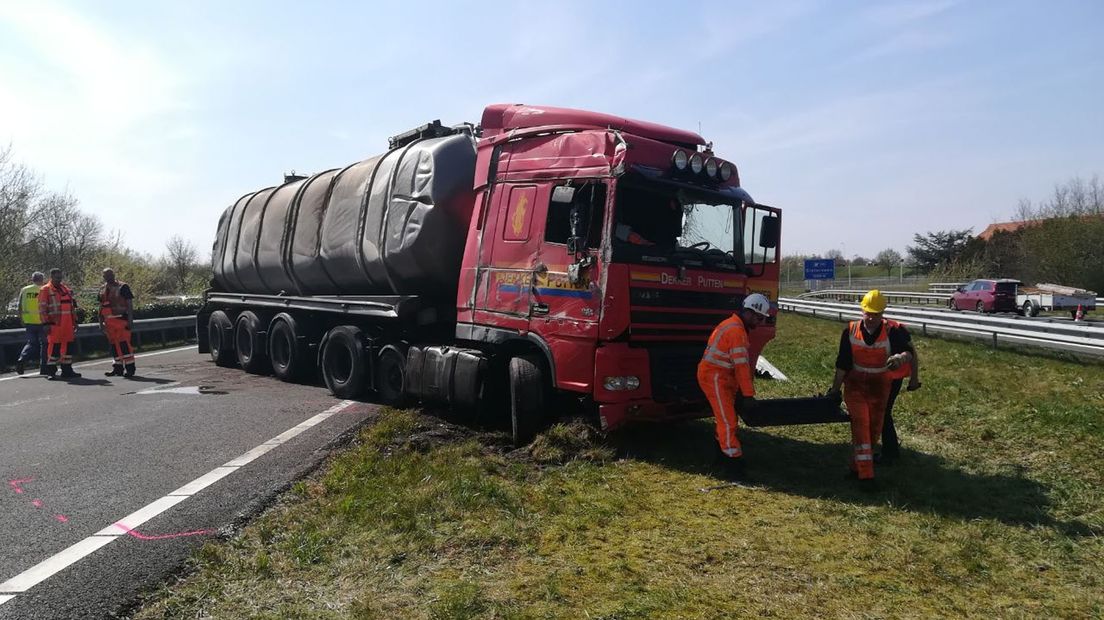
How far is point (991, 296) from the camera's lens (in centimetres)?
2795

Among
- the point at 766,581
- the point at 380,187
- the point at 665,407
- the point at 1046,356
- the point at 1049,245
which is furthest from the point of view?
the point at 1049,245

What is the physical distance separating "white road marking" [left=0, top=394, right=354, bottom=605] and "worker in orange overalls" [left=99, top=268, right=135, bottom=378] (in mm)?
6941

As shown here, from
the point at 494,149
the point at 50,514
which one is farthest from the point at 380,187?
the point at 50,514

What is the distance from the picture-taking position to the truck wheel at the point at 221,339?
13602 millimetres

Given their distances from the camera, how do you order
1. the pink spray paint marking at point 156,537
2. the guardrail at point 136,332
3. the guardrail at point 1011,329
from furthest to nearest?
the guardrail at point 136,332
the guardrail at point 1011,329
the pink spray paint marking at point 156,537

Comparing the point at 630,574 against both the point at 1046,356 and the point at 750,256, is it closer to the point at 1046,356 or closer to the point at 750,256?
the point at 750,256

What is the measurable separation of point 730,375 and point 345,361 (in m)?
6.10

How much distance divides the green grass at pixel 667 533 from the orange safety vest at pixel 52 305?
8388 millimetres

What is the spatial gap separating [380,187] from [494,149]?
216 centimetres

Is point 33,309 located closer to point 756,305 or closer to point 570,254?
point 570,254

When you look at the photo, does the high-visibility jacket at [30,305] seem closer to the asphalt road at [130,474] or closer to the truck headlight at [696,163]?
the asphalt road at [130,474]

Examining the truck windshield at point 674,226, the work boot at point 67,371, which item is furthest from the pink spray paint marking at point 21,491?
the work boot at point 67,371

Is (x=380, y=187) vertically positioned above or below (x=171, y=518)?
above

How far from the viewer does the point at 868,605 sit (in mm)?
3400
